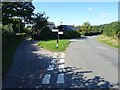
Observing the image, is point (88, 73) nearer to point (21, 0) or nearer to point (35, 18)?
point (21, 0)

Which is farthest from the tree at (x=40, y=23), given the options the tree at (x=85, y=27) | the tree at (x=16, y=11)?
the tree at (x=85, y=27)

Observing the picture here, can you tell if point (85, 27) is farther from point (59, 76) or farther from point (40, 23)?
point (59, 76)

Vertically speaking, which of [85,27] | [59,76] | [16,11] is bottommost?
[59,76]

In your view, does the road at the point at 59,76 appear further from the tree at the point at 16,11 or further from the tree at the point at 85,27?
the tree at the point at 85,27

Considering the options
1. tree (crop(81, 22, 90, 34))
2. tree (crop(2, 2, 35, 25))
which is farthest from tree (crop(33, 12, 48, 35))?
tree (crop(81, 22, 90, 34))

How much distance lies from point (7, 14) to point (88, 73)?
3136 centimetres

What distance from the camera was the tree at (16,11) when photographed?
137ft

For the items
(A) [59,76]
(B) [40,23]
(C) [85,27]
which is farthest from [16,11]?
(C) [85,27]

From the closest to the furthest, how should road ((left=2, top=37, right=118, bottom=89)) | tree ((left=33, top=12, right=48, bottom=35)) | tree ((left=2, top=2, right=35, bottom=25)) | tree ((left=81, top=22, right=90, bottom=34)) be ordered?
road ((left=2, top=37, right=118, bottom=89)) → tree ((left=2, top=2, right=35, bottom=25)) → tree ((left=33, top=12, right=48, bottom=35)) → tree ((left=81, top=22, right=90, bottom=34))

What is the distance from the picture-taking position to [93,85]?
431 inches

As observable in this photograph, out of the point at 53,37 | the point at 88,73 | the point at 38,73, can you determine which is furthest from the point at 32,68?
the point at 53,37

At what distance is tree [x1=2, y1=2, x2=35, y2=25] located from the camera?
137ft

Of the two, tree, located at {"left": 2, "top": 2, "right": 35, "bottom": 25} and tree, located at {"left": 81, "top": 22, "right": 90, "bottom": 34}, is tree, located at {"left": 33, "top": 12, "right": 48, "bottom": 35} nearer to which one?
tree, located at {"left": 2, "top": 2, "right": 35, "bottom": 25}

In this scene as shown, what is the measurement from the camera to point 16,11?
4491 centimetres
